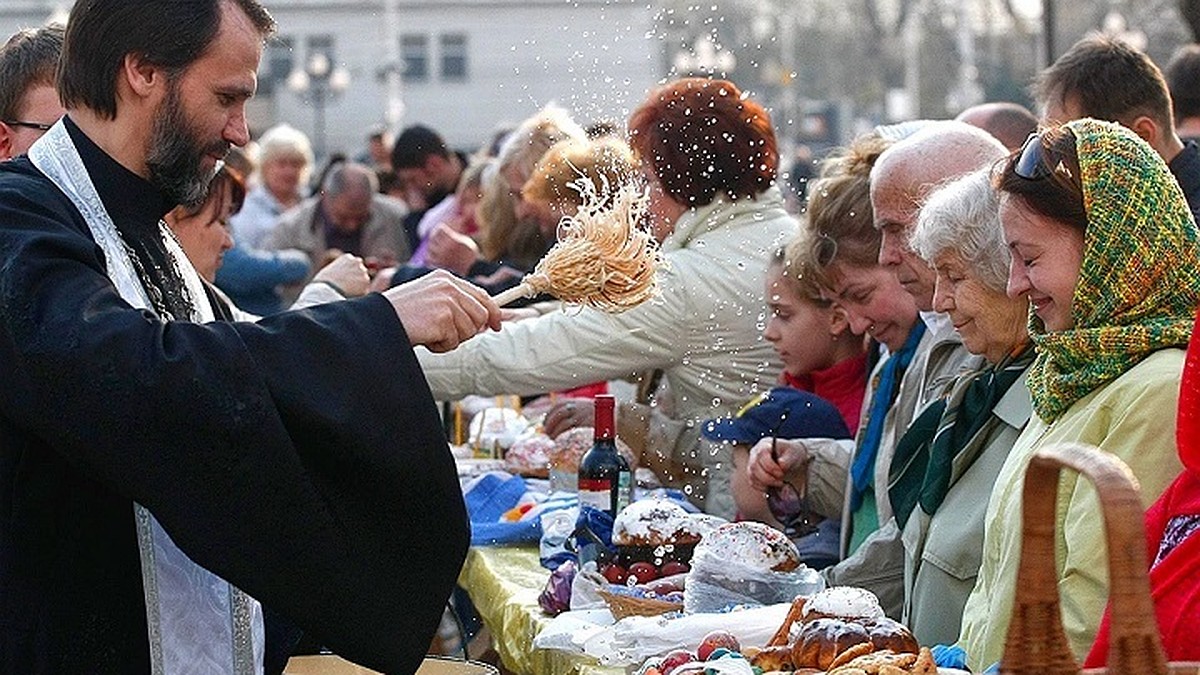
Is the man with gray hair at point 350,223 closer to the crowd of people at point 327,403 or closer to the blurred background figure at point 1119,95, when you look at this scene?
the blurred background figure at point 1119,95

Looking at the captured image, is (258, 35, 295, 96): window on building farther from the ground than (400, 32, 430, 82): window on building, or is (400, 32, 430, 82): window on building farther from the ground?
(258, 35, 295, 96): window on building

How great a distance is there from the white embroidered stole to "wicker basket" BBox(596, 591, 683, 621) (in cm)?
79

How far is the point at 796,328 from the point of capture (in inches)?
177

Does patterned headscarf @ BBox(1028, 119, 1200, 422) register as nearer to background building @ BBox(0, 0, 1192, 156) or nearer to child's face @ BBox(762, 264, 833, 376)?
child's face @ BBox(762, 264, 833, 376)

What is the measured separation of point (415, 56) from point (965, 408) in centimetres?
5334

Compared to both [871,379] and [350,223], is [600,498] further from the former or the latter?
[350,223]

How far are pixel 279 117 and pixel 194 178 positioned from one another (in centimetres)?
4982

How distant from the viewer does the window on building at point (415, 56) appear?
183ft

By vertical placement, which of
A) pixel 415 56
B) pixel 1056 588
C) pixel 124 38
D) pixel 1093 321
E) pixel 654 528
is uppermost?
pixel 124 38

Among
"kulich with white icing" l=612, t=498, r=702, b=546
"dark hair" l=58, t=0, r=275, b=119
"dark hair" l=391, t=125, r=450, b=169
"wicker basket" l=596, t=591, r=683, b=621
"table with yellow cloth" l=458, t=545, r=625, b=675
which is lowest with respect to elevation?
"dark hair" l=391, t=125, r=450, b=169

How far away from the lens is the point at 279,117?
51719 millimetres

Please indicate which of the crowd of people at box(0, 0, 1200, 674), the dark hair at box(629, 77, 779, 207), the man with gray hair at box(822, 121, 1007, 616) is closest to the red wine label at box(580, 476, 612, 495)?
the man with gray hair at box(822, 121, 1007, 616)

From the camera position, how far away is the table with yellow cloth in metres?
3.52

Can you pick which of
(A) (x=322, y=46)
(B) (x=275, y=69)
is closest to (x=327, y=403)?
(B) (x=275, y=69)
